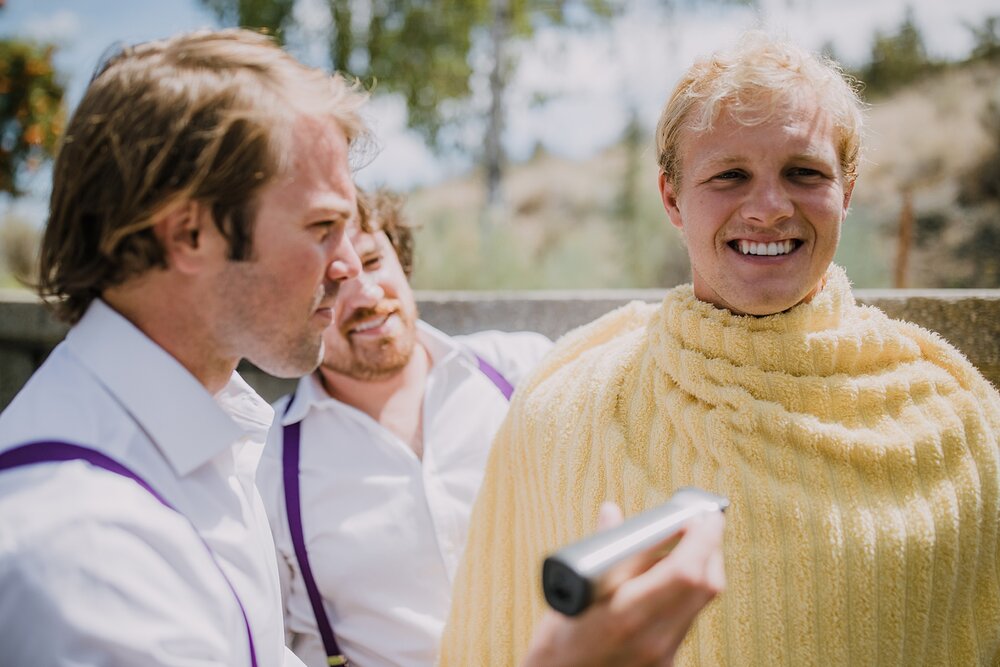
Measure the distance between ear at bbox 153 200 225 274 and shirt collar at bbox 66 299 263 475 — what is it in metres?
0.15

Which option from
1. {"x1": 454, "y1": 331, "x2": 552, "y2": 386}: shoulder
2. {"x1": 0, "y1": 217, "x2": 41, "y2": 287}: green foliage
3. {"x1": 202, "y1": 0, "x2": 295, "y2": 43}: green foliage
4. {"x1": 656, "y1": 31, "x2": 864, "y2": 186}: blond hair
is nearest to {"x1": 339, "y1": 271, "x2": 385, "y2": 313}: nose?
{"x1": 454, "y1": 331, "x2": 552, "y2": 386}: shoulder

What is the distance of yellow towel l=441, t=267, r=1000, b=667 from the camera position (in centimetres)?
150

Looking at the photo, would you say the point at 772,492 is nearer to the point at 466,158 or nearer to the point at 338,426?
the point at 338,426

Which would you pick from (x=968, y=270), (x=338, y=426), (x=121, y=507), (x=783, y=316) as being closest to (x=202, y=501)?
(x=121, y=507)

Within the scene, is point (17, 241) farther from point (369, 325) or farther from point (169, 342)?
point (169, 342)

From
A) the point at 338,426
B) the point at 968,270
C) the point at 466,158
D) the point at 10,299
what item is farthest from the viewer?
the point at 466,158

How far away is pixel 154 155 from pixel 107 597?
764 millimetres

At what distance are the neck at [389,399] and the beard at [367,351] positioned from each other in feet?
0.10

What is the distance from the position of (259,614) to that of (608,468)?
83 cm

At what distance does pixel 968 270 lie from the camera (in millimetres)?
8031

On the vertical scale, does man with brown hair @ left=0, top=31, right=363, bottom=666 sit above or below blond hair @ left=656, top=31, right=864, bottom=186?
below

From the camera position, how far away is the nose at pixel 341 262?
4.99ft

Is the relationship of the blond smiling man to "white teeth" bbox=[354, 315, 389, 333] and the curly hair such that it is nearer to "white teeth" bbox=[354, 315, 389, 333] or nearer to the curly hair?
"white teeth" bbox=[354, 315, 389, 333]

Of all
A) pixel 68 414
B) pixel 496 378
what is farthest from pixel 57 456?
pixel 496 378
